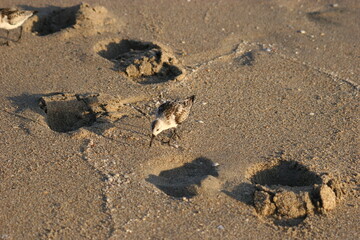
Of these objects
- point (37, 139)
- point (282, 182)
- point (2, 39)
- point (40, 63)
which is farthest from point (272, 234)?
point (2, 39)

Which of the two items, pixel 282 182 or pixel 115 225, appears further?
pixel 282 182

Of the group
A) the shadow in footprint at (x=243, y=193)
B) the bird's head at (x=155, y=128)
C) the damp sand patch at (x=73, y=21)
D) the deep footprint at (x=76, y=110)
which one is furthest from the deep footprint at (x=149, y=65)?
the shadow in footprint at (x=243, y=193)

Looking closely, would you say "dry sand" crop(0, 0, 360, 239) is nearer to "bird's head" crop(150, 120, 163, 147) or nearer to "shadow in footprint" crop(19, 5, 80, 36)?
"shadow in footprint" crop(19, 5, 80, 36)

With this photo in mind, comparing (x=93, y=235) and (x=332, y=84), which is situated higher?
(x=332, y=84)

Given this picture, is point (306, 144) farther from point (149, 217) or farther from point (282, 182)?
point (149, 217)

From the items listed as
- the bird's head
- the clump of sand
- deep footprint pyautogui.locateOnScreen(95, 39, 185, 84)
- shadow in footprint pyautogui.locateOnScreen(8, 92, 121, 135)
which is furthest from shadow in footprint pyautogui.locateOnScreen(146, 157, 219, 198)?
deep footprint pyautogui.locateOnScreen(95, 39, 185, 84)

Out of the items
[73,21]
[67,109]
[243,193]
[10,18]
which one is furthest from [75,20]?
[243,193]
